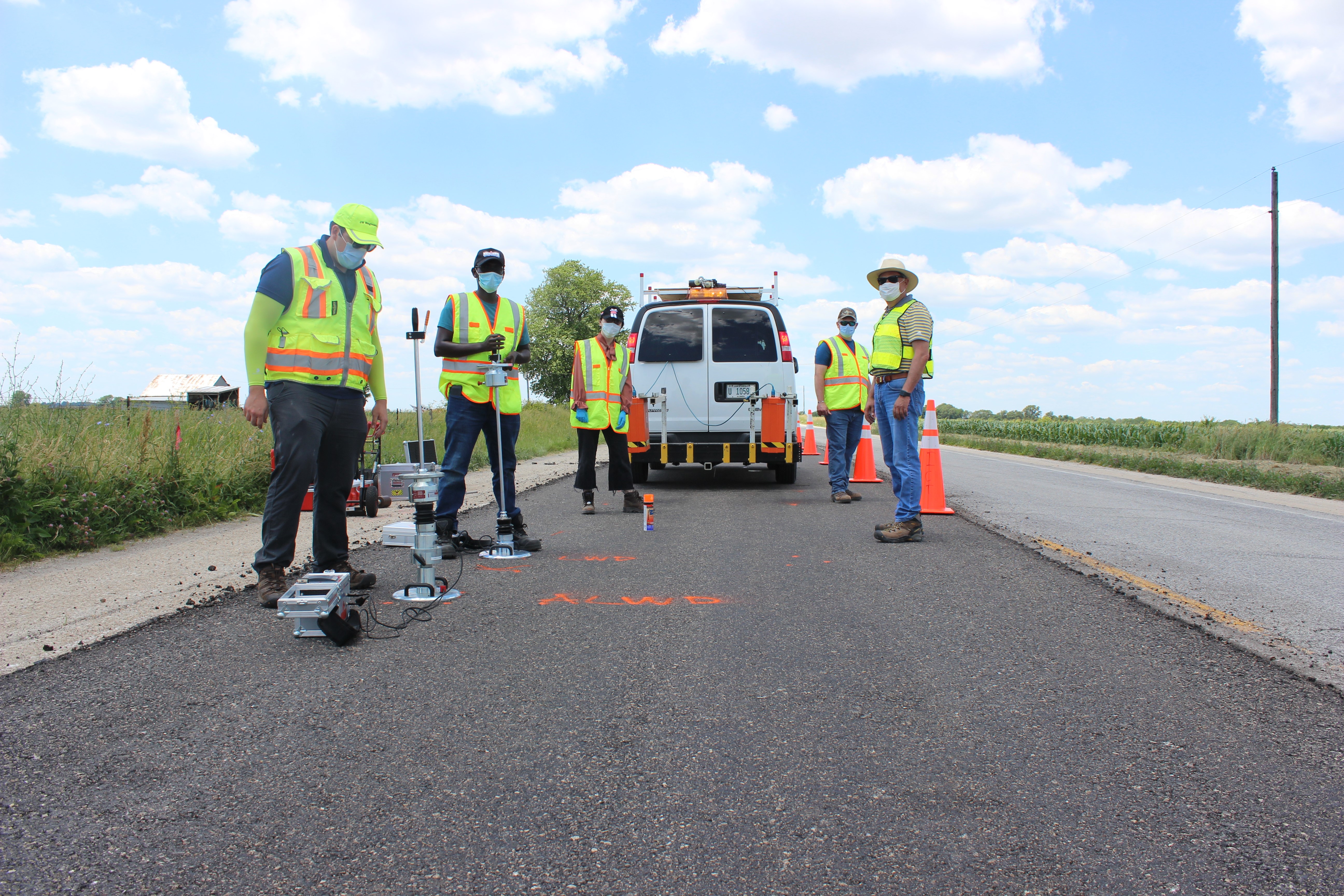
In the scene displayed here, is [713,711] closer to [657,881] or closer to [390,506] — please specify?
[657,881]

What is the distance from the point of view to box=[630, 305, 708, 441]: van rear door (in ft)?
34.6

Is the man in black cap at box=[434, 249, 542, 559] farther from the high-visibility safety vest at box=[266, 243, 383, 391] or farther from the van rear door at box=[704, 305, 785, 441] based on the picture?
the van rear door at box=[704, 305, 785, 441]

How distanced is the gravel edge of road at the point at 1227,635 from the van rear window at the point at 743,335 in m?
5.30

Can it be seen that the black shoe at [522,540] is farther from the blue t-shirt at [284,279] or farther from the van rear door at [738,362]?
the van rear door at [738,362]

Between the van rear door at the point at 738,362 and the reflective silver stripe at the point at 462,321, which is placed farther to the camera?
the van rear door at the point at 738,362

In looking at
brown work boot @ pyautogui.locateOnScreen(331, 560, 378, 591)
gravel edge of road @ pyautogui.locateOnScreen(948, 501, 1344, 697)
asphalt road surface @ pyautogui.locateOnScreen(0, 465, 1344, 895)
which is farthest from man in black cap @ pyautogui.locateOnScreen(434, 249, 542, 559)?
gravel edge of road @ pyautogui.locateOnScreen(948, 501, 1344, 697)

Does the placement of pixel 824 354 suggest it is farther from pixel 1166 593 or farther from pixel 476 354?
pixel 1166 593

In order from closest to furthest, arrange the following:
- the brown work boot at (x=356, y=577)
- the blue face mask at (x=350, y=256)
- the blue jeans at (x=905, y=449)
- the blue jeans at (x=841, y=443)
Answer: the blue face mask at (x=350, y=256), the brown work boot at (x=356, y=577), the blue jeans at (x=905, y=449), the blue jeans at (x=841, y=443)

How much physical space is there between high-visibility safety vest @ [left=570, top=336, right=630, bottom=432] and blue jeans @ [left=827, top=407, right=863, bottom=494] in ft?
8.45

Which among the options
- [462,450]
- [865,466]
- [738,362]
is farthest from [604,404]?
[865,466]

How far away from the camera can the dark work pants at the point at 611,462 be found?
324 inches

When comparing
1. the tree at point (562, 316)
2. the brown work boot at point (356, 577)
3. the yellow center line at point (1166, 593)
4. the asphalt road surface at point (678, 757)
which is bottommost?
the asphalt road surface at point (678, 757)

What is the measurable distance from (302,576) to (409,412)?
16.3 metres

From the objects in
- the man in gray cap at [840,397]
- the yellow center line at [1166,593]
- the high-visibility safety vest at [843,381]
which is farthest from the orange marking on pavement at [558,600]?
the high-visibility safety vest at [843,381]
